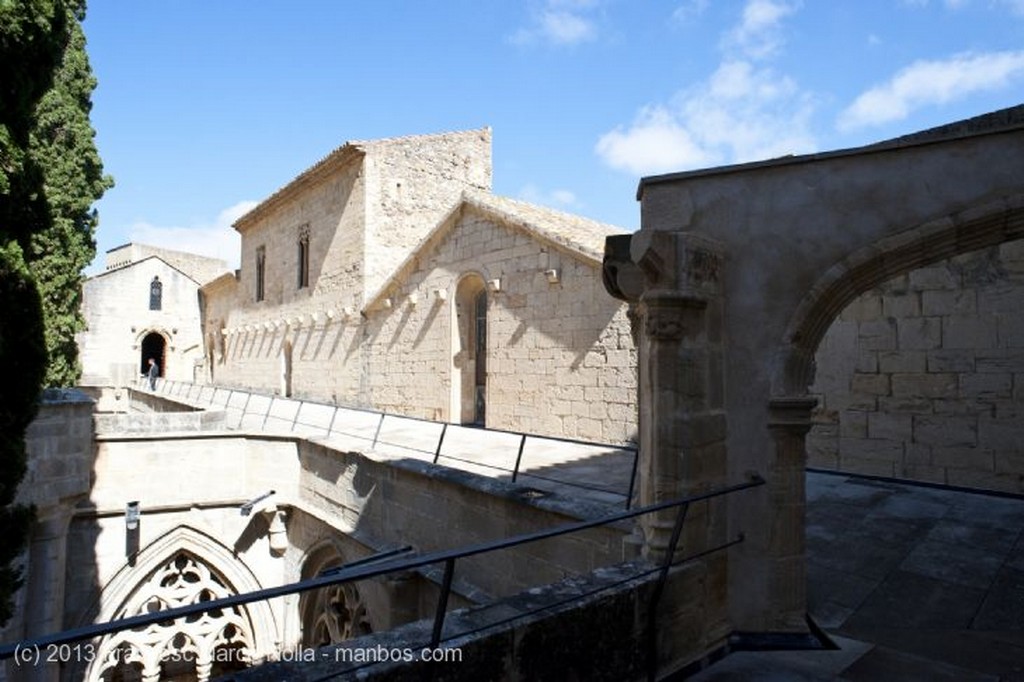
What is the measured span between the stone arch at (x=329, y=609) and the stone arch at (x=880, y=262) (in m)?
5.90

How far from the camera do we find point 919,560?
5000 mm

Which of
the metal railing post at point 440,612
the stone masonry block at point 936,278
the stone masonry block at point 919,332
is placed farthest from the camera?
the stone masonry block at point 919,332

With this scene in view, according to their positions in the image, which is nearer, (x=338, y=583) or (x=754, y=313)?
(x=338, y=583)

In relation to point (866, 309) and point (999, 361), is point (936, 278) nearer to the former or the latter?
point (866, 309)

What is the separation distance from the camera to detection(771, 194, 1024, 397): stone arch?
3.25m

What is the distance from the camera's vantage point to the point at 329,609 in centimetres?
859

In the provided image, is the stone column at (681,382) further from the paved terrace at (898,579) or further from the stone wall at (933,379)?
the stone wall at (933,379)

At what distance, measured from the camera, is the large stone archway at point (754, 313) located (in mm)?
3568

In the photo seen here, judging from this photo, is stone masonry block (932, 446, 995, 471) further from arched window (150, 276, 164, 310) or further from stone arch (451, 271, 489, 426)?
arched window (150, 276, 164, 310)

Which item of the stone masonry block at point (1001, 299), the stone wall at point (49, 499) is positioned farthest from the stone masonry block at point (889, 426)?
the stone wall at point (49, 499)

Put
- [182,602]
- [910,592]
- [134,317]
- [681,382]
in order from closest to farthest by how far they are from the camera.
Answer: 1. [681,382]
2. [910,592]
3. [182,602]
4. [134,317]

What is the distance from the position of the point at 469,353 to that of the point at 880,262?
11.9 meters

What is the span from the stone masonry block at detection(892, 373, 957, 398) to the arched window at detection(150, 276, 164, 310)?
3564 centimetres

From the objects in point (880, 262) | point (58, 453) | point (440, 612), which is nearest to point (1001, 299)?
point (880, 262)
